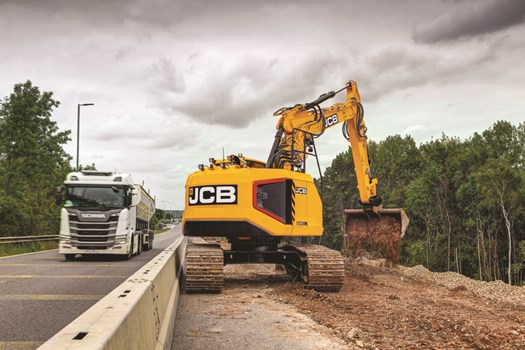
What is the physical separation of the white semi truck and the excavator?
738 cm

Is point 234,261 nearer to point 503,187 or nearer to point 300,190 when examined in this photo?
point 300,190

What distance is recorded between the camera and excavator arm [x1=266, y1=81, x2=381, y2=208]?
39.9 ft

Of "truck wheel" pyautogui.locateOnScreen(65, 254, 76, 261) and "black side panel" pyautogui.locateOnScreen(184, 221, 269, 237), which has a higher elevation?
"black side panel" pyautogui.locateOnScreen(184, 221, 269, 237)

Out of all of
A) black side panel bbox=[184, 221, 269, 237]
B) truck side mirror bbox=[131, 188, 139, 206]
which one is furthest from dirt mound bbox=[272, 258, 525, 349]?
truck side mirror bbox=[131, 188, 139, 206]

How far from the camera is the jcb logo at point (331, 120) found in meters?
13.8

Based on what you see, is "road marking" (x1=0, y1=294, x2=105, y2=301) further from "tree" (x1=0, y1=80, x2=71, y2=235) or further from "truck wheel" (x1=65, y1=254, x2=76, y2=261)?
"tree" (x1=0, y1=80, x2=71, y2=235)

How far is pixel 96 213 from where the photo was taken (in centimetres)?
1770

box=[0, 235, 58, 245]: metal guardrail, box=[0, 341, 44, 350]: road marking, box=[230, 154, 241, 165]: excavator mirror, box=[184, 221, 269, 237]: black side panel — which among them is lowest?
box=[0, 341, 44, 350]: road marking

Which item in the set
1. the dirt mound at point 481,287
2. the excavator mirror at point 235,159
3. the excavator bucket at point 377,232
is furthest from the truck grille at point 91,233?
the dirt mound at point 481,287

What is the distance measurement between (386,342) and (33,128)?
32.4 meters

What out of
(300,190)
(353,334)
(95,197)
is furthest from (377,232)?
(353,334)

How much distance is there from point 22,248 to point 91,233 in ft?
34.5

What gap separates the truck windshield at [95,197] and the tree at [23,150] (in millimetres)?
15055

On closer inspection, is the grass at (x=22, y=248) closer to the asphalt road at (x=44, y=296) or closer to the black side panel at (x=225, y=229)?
the asphalt road at (x=44, y=296)
